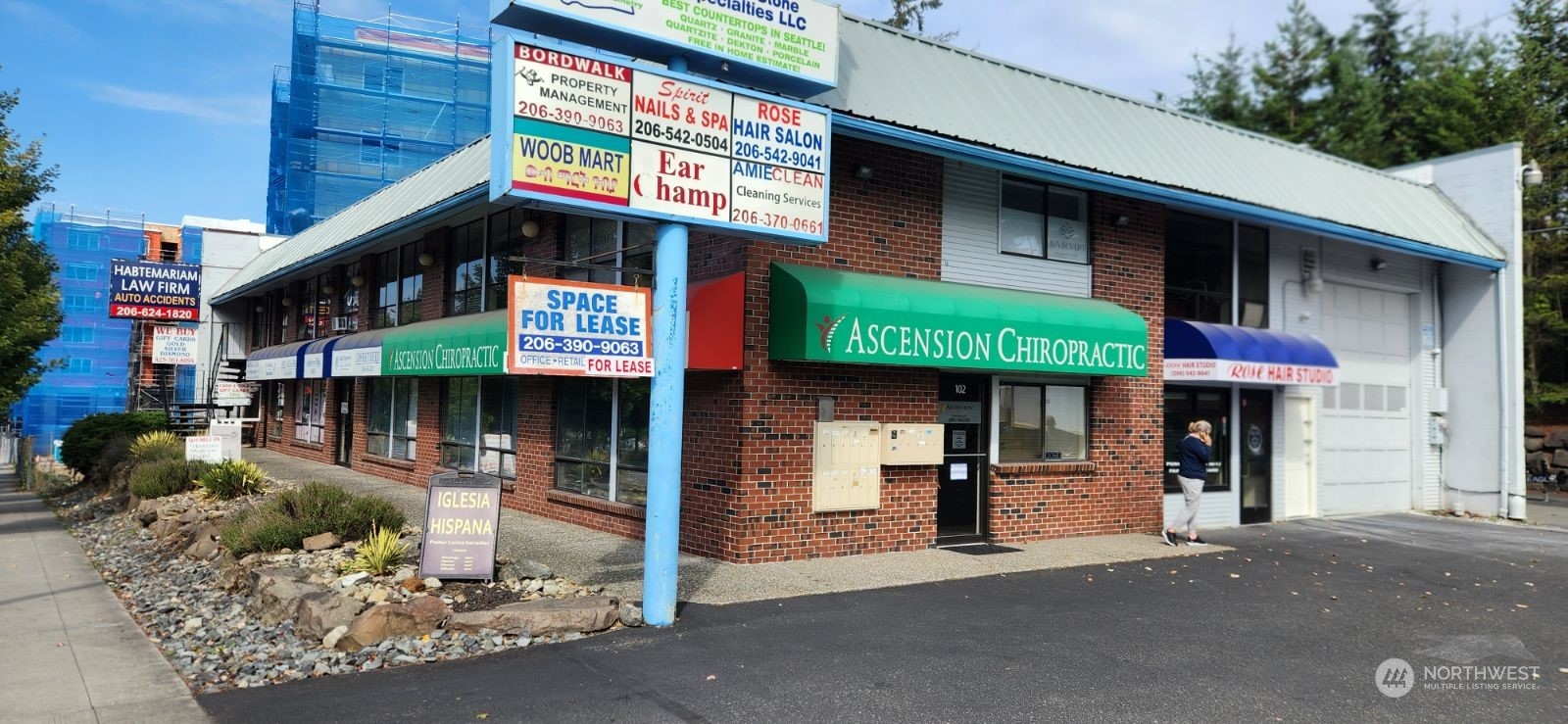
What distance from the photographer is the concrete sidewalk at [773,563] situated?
29.7 feet

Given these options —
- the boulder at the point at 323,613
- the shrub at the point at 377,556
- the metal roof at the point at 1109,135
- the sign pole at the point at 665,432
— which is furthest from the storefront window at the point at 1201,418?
the boulder at the point at 323,613

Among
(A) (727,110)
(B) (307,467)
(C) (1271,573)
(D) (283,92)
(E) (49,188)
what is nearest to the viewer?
(A) (727,110)

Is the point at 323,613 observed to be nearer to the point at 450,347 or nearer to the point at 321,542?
the point at 321,542

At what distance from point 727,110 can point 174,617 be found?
6358 mm

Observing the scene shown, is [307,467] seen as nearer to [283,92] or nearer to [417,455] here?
[417,455]

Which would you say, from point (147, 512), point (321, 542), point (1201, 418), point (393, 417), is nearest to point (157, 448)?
point (393, 417)

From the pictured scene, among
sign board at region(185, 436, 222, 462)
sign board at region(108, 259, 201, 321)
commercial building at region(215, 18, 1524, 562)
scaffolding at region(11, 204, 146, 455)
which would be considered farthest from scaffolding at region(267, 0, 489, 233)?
sign board at region(185, 436, 222, 462)

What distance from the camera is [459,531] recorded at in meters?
8.38

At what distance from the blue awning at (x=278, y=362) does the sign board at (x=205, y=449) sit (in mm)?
8069

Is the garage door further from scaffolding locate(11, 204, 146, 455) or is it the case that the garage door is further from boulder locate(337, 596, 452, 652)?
scaffolding locate(11, 204, 146, 455)

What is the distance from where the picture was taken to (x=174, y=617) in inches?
327

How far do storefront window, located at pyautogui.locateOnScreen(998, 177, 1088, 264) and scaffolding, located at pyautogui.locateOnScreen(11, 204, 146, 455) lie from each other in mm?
43393

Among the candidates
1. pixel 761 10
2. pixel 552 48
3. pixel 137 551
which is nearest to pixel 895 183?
pixel 761 10

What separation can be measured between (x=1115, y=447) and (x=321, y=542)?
32.1ft
